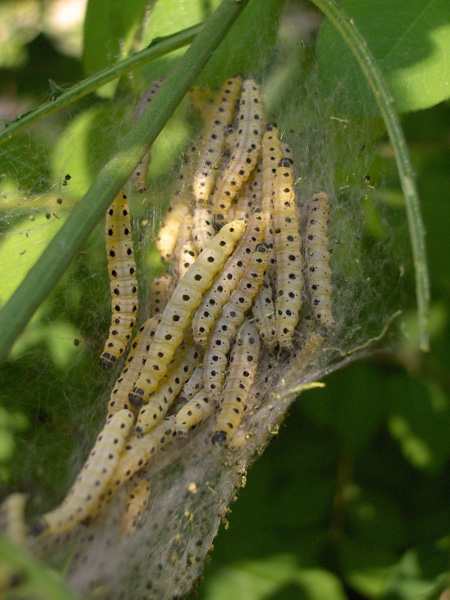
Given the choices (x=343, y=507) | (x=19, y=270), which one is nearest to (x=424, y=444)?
(x=343, y=507)

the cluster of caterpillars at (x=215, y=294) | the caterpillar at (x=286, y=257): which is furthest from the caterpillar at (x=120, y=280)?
the caterpillar at (x=286, y=257)

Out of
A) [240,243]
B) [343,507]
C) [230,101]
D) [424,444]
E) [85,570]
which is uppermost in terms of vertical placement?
[230,101]

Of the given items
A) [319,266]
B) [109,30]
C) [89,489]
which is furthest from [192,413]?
[109,30]

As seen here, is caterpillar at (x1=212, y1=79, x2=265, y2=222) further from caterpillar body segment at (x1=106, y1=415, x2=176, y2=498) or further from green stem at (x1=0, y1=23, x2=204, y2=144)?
caterpillar body segment at (x1=106, y1=415, x2=176, y2=498)

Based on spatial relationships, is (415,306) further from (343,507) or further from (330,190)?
(343,507)

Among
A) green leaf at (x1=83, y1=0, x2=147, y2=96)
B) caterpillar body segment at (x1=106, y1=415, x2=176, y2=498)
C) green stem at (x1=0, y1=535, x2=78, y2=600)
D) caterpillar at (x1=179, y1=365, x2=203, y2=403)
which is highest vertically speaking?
green leaf at (x1=83, y1=0, x2=147, y2=96)

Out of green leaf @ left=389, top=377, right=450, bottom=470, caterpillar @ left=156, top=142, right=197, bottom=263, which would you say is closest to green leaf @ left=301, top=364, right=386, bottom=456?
green leaf @ left=389, top=377, right=450, bottom=470
